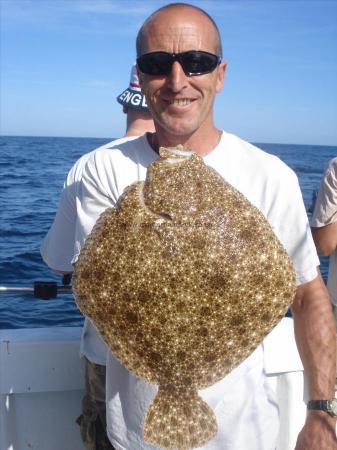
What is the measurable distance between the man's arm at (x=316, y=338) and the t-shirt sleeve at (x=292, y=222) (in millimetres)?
136

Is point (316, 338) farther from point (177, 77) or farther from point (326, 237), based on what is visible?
point (326, 237)

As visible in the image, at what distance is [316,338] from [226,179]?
35.4 inches

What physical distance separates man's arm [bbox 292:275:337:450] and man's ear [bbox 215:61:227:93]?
1.04 m

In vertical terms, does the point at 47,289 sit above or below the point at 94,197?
below

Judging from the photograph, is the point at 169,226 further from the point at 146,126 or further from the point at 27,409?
the point at 146,126

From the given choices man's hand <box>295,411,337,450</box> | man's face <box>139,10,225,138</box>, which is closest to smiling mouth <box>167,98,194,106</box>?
man's face <box>139,10,225,138</box>

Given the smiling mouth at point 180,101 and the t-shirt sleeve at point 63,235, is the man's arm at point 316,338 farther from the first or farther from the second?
the t-shirt sleeve at point 63,235

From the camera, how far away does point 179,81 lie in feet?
7.17

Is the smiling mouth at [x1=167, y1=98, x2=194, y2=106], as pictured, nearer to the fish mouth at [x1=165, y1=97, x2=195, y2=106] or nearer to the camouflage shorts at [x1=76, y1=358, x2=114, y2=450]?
the fish mouth at [x1=165, y1=97, x2=195, y2=106]

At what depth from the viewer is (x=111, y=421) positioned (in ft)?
8.12

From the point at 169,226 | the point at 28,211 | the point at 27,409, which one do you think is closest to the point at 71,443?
the point at 27,409

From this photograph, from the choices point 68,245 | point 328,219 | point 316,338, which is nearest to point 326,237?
point 328,219

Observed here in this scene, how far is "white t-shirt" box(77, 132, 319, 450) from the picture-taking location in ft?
7.59

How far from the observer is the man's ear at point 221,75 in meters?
2.41
